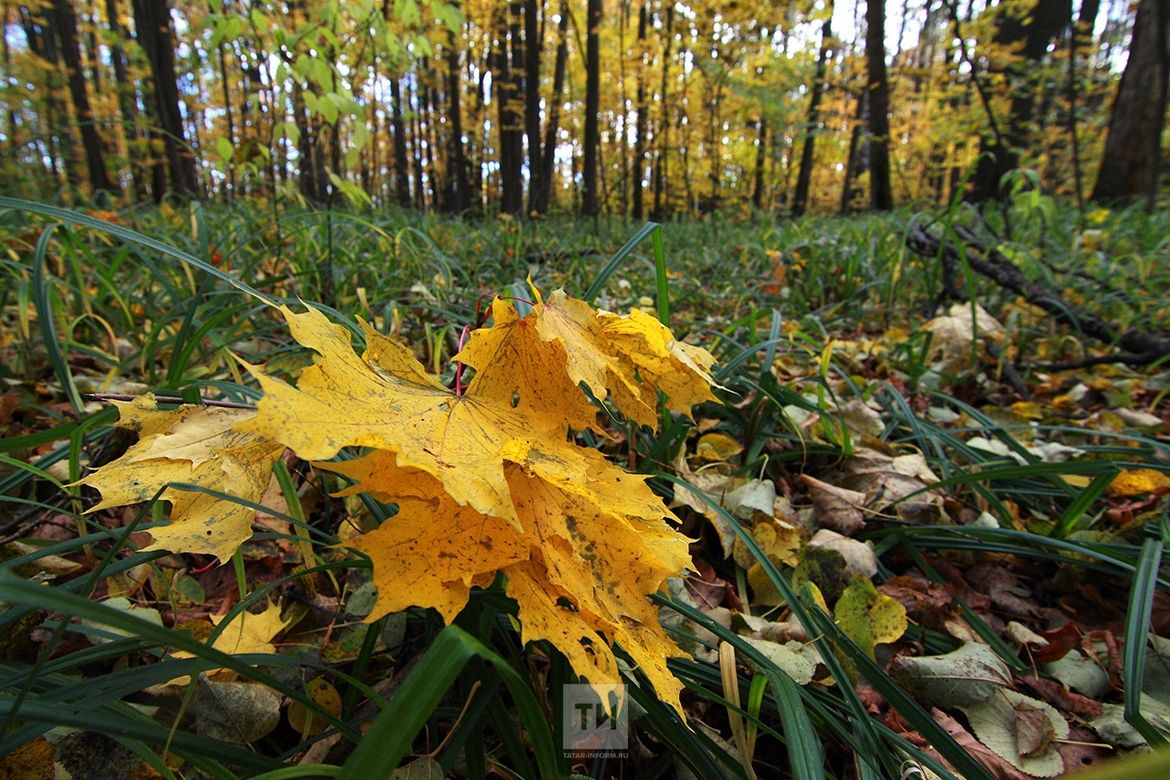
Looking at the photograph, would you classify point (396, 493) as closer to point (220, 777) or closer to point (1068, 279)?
point (220, 777)

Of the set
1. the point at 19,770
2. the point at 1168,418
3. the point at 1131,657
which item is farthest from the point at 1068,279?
the point at 19,770

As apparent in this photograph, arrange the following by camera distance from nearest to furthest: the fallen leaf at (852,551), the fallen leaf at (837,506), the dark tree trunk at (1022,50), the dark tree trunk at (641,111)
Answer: the fallen leaf at (852,551), the fallen leaf at (837,506), the dark tree trunk at (1022,50), the dark tree trunk at (641,111)

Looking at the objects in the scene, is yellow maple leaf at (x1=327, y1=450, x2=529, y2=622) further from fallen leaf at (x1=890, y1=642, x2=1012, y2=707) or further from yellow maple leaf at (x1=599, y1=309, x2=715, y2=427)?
fallen leaf at (x1=890, y1=642, x2=1012, y2=707)

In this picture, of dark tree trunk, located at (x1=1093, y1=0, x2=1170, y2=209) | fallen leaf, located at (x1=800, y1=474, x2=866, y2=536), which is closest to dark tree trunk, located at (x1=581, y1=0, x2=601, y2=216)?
dark tree trunk, located at (x1=1093, y1=0, x2=1170, y2=209)

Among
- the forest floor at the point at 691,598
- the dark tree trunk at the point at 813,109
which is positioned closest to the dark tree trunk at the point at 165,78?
the forest floor at the point at 691,598

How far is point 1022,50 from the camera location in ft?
25.9

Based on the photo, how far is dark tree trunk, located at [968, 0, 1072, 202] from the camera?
701 centimetres

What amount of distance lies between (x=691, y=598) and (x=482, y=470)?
24.7 inches

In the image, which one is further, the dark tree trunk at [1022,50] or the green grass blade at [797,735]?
the dark tree trunk at [1022,50]

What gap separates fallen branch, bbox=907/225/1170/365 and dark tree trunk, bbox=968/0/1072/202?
5.82 metres

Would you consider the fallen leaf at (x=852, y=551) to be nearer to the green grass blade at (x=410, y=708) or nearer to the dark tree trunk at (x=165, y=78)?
the green grass blade at (x=410, y=708)

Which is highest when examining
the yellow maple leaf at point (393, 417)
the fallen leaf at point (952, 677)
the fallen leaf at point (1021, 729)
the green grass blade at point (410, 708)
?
the yellow maple leaf at point (393, 417)

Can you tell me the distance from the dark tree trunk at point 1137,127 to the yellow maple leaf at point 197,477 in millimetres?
7741

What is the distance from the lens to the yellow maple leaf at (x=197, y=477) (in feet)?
1.61
